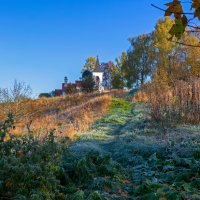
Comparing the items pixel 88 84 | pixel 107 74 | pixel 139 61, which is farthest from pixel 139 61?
pixel 107 74

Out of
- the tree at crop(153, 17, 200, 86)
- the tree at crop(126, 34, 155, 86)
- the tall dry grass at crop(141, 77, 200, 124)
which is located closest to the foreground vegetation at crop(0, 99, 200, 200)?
the tall dry grass at crop(141, 77, 200, 124)

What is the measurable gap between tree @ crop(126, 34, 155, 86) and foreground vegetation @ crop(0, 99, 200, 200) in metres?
29.2

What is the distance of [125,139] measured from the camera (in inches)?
343

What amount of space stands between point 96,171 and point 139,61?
31.9 metres

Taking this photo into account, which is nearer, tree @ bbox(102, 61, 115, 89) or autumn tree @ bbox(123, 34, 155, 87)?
autumn tree @ bbox(123, 34, 155, 87)

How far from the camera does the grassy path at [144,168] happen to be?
14.5 feet

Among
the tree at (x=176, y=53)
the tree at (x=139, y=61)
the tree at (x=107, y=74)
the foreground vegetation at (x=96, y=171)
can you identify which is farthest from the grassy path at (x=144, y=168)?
the tree at (x=107, y=74)

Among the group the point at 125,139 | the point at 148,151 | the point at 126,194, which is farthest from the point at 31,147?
the point at 125,139

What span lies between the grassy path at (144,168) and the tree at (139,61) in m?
27.8

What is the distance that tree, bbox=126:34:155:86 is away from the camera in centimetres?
3603

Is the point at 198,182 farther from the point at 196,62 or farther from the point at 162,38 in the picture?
the point at 162,38

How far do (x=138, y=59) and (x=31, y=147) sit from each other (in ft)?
106

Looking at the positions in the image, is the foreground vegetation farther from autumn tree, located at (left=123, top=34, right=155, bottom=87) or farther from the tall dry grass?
autumn tree, located at (left=123, top=34, right=155, bottom=87)

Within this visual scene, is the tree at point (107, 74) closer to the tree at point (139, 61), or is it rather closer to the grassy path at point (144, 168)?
the tree at point (139, 61)
